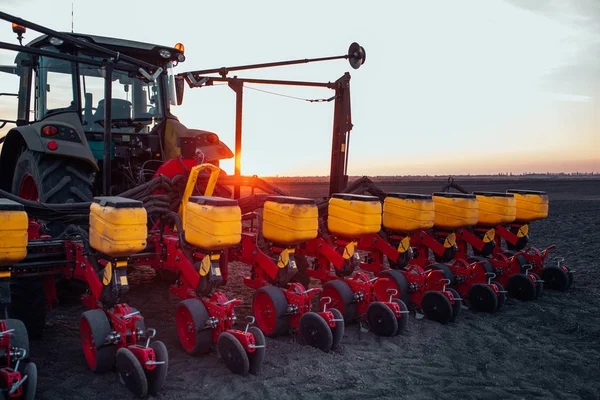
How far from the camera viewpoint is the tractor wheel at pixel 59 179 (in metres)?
5.53

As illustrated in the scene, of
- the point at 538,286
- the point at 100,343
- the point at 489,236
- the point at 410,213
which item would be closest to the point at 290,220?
the point at 410,213

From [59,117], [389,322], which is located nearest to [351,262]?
[389,322]

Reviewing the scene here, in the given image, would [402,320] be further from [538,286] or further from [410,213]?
[538,286]

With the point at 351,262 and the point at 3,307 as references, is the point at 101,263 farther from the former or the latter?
the point at 351,262

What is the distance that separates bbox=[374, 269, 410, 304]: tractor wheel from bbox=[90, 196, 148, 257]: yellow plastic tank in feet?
9.34

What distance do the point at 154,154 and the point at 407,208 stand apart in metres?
3.52

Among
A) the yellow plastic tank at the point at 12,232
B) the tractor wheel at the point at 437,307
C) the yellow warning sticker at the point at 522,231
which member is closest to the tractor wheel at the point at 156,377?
the yellow plastic tank at the point at 12,232

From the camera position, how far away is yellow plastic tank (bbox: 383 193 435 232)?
256 inches

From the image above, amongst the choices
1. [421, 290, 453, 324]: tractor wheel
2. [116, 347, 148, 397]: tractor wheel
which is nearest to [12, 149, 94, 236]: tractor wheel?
[116, 347, 148, 397]: tractor wheel

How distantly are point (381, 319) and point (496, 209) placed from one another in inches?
122

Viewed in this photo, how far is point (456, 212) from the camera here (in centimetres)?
693

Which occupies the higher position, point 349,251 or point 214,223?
point 214,223

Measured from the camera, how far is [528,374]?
4.54 meters

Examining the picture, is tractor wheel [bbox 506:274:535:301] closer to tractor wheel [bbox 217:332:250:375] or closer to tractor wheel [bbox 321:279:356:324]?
tractor wheel [bbox 321:279:356:324]
